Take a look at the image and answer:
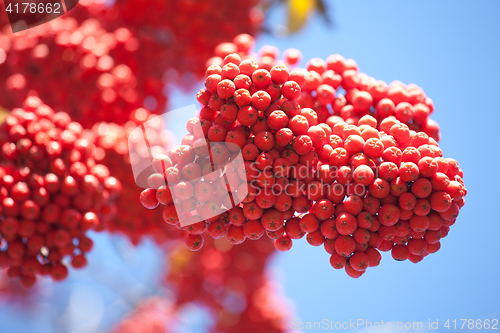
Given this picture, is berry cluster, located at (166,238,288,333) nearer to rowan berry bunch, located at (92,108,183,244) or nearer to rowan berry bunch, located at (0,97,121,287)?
rowan berry bunch, located at (92,108,183,244)

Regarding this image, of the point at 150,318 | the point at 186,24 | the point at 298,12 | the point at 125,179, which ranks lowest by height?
the point at 150,318

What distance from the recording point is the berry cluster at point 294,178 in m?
1.54

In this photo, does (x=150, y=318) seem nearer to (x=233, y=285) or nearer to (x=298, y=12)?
(x=233, y=285)

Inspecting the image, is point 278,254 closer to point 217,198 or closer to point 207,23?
point 207,23

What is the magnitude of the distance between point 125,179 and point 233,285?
1.86m

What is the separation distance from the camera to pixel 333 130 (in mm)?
1771

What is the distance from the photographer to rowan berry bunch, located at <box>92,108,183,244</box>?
2.42 m

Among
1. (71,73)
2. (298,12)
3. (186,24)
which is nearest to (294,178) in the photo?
(71,73)

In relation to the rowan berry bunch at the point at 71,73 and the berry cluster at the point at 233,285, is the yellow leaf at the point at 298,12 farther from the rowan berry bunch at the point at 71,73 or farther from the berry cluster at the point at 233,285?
the berry cluster at the point at 233,285

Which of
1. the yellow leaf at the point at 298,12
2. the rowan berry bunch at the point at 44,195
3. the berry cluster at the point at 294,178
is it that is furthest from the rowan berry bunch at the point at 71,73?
the yellow leaf at the point at 298,12

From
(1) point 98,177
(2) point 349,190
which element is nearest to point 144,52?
(1) point 98,177

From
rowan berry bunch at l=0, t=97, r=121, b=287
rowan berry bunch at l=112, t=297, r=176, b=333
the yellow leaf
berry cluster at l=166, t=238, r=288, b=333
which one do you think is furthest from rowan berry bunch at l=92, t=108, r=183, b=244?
rowan berry bunch at l=112, t=297, r=176, b=333

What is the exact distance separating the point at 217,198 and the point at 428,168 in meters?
0.81

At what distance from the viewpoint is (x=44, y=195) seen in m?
1.98
